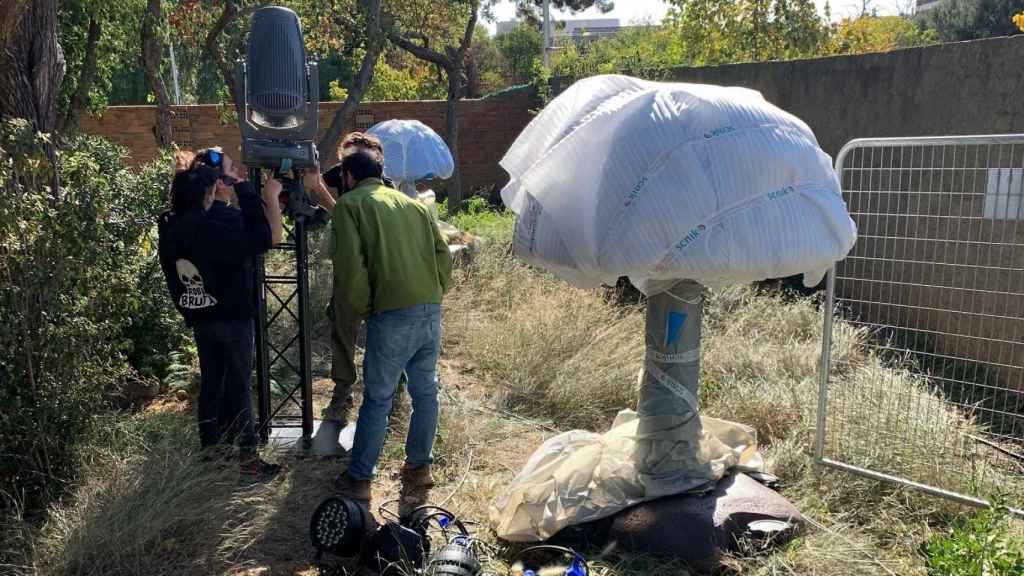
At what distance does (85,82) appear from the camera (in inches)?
327

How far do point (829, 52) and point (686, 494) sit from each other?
13.8 m

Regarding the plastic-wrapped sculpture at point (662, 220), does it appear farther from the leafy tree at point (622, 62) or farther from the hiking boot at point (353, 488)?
the leafy tree at point (622, 62)

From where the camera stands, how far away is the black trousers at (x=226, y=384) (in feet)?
13.0

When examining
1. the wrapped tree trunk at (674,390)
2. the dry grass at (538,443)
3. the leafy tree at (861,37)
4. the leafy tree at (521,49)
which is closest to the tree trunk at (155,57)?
the dry grass at (538,443)

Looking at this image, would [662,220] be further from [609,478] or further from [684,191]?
[609,478]

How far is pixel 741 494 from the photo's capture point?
3484mm

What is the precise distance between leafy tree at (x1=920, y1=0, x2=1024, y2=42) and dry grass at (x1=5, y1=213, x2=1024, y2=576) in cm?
2487

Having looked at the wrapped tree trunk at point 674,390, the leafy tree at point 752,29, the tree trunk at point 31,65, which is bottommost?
the wrapped tree trunk at point 674,390

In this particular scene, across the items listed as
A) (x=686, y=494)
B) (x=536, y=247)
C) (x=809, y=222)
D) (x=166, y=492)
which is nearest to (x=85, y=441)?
(x=166, y=492)

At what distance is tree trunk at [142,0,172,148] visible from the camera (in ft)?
26.0

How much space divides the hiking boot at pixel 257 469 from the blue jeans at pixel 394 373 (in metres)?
0.48

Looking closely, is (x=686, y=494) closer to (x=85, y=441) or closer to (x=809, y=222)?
(x=809, y=222)

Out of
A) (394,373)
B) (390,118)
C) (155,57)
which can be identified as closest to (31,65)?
(394,373)

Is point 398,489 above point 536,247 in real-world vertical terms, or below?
below
